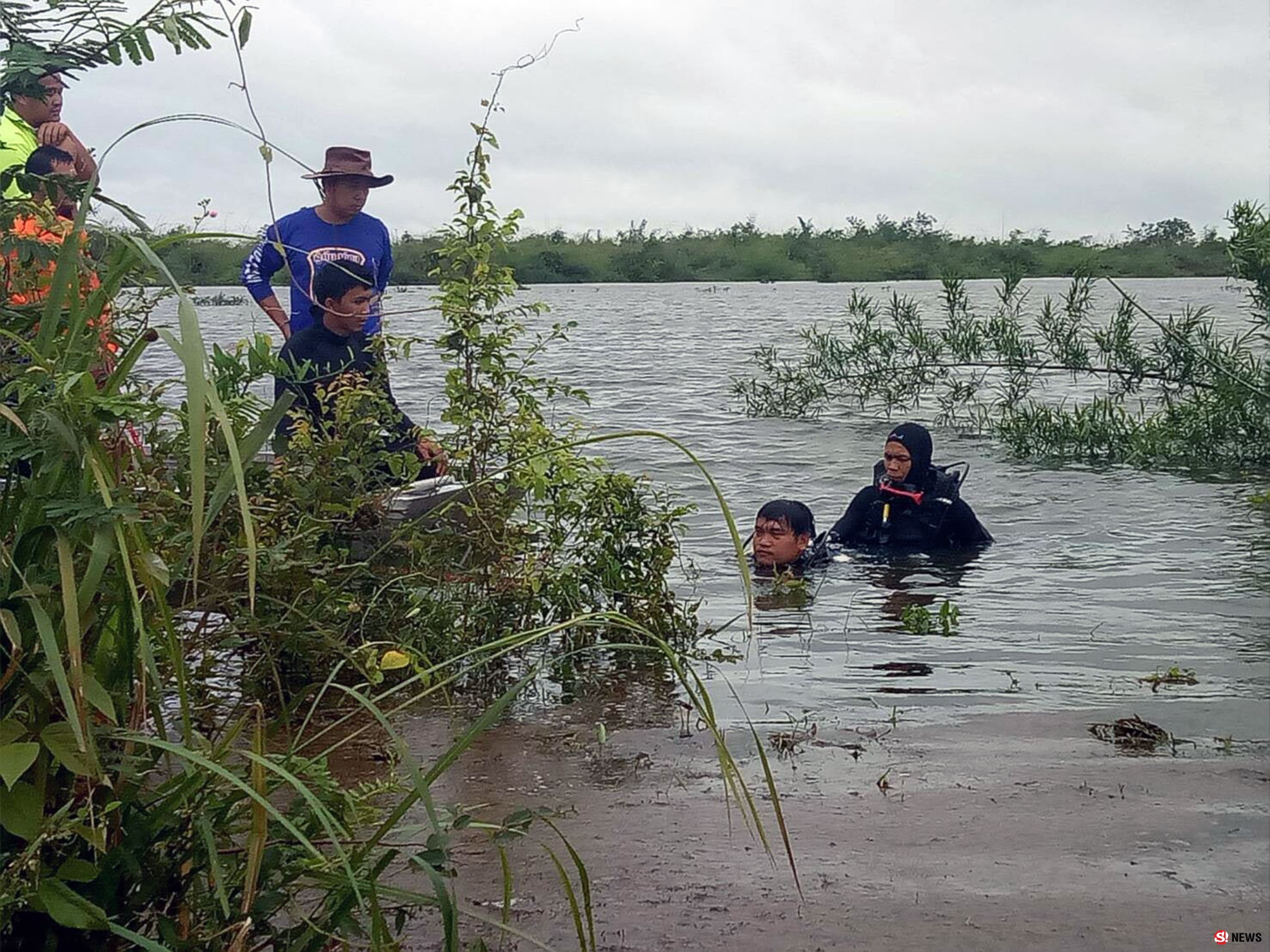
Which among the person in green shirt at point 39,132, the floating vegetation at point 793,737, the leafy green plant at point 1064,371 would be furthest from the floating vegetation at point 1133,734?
the leafy green plant at point 1064,371

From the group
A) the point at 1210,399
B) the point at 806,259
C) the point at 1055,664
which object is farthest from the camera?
the point at 806,259

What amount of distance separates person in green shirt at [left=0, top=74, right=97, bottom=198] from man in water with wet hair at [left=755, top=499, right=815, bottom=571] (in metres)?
5.02

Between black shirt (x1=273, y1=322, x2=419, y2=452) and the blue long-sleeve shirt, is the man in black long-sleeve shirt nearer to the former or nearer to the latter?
black shirt (x1=273, y1=322, x2=419, y2=452)

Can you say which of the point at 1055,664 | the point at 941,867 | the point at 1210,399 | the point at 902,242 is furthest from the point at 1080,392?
the point at 902,242

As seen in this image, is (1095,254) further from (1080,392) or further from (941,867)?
(1080,392)

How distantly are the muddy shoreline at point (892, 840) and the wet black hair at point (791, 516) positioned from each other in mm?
4169

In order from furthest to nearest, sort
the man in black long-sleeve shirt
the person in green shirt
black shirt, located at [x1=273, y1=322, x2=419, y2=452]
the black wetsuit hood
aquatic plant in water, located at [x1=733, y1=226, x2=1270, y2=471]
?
aquatic plant in water, located at [x1=733, y1=226, x2=1270, y2=471] < the black wetsuit hood < the man in black long-sleeve shirt < black shirt, located at [x1=273, y1=322, x2=419, y2=452] < the person in green shirt

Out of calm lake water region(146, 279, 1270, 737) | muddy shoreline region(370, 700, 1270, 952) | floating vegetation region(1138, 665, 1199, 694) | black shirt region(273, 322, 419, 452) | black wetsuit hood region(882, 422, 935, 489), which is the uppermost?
black shirt region(273, 322, 419, 452)

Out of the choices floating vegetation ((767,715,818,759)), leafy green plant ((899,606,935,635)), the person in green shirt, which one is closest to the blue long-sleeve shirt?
the person in green shirt

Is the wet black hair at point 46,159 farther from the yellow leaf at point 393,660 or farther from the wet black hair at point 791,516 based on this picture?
the wet black hair at point 791,516

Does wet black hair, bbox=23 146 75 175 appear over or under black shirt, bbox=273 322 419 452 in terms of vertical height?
over

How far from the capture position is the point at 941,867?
3.35m

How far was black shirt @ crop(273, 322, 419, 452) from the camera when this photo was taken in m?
5.02

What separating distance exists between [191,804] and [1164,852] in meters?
2.38
